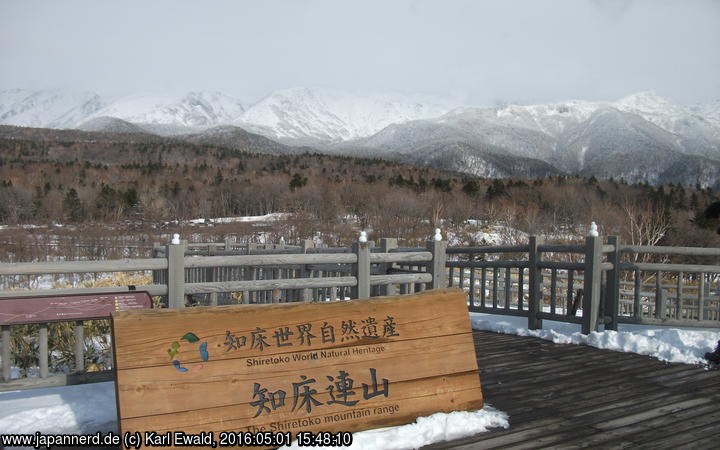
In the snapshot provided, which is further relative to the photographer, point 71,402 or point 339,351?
point 71,402

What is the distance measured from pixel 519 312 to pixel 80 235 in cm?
2624

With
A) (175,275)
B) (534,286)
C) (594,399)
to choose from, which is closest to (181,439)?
(175,275)

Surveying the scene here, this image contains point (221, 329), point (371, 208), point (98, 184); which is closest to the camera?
point (221, 329)

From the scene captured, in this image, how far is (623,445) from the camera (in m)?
4.15

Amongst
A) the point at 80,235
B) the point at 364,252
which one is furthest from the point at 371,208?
the point at 364,252

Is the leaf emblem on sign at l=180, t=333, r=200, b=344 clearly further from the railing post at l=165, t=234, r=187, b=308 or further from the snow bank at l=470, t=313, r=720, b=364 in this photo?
the snow bank at l=470, t=313, r=720, b=364

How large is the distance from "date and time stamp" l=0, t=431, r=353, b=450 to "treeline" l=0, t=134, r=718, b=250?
29.8 m

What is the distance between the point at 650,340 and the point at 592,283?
3.58 feet

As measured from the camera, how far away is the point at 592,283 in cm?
809

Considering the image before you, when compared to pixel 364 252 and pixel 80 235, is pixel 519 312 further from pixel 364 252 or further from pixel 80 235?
pixel 80 235

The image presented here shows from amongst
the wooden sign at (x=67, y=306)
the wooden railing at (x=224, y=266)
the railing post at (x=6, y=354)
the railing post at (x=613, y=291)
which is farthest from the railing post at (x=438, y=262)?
the railing post at (x=6, y=354)

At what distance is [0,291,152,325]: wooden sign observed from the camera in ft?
14.8

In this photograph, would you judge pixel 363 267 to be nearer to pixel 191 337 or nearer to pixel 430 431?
pixel 430 431

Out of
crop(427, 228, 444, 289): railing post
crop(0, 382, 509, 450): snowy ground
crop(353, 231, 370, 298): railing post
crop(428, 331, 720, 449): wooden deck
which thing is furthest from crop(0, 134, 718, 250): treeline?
crop(0, 382, 509, 450): snowy ground
